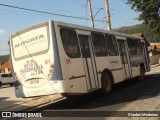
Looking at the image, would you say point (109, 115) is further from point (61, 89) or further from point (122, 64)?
point (122, 64)

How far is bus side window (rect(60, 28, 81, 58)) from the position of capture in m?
12.5

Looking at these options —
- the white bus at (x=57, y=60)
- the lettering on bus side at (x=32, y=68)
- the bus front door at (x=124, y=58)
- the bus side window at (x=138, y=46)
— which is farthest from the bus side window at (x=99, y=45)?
the bus side window at (x=138, y=46)

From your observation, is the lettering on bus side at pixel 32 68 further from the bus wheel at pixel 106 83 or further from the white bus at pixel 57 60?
the bus wheel at pixel 106 83

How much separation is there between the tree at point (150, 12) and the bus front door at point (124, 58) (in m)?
24.4

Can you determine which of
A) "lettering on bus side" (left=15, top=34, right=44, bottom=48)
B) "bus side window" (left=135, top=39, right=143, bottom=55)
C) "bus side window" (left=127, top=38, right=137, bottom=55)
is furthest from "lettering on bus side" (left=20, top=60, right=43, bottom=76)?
"bus side window" (left=135, top=39, right=143, bottom=55)

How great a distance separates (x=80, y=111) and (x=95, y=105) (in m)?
1.34

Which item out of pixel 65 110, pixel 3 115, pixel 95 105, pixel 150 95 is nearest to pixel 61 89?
pixel 65 110

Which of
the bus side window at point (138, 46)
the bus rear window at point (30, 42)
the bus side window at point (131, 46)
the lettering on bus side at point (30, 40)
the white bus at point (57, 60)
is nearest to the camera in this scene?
the white bus at point (57, 60)

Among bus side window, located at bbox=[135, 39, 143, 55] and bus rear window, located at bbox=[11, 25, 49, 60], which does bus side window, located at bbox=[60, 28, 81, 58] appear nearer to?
bus rear window, located at bbox=[11, 25, 49, 60]

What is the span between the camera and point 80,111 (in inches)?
458

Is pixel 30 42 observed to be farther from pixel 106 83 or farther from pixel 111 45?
pixel 111 45

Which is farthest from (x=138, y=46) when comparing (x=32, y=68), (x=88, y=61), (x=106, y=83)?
(x=32, y=68)

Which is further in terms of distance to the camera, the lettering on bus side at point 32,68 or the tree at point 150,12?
the tree at point 150,12

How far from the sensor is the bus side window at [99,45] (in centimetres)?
1494
